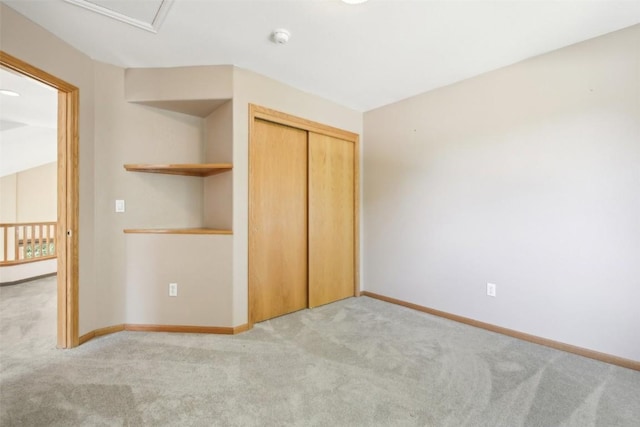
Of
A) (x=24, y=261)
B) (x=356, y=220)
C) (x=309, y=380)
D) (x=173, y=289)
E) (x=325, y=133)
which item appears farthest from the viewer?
(x=24, y=261)

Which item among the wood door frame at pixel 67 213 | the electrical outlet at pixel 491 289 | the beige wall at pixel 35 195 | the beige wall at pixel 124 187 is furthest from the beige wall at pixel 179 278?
the beige wall at pixel 35 195

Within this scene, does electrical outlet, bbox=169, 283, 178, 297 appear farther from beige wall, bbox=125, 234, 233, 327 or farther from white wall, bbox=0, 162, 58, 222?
white wall, bbox=0, 162, 58, 222

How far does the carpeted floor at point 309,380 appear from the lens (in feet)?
4.88

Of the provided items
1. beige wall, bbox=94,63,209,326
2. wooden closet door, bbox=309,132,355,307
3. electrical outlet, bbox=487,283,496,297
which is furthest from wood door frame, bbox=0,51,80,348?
electrical outlet, bbox=487,283,496,297

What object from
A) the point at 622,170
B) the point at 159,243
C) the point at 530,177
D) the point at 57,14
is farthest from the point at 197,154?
the point at 622,170

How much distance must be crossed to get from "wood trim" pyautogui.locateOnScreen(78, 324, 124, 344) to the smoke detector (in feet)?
8.98

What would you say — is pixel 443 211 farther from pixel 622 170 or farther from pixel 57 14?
pixel 57 14

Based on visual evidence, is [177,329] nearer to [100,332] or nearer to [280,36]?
[100,332]

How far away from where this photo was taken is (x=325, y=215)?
3.32 m

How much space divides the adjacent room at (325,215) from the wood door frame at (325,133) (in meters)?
0.03

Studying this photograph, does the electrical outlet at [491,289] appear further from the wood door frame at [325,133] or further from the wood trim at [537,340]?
the wood door frame at [325,133]

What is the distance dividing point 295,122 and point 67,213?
82.5 inches

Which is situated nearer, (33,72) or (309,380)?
(309,380)

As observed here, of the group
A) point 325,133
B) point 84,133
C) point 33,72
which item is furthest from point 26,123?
point 325,133
